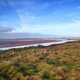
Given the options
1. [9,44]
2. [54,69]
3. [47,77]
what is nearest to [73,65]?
[54,69]

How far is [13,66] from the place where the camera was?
642 inches

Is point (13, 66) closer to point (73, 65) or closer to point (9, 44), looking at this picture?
point (73, 65)

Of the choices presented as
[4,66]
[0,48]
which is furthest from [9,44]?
[4,66]

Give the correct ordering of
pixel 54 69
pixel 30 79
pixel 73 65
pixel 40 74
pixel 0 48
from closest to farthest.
Result: 1. pixel 30 79
2. pixel 40 74
3. pixel 54 69
4. pixel 73 65
5. pixel 0 48

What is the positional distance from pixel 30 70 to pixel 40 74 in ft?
3.78

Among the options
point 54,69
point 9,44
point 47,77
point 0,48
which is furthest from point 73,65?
point 9,44

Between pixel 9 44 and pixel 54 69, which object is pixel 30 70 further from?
pixel 9 44

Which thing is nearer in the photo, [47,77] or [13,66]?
[47,77]

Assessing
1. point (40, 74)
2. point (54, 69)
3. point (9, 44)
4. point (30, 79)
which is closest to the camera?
point (30, 79)

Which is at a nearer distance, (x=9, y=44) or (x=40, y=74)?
(x=40, y=74)

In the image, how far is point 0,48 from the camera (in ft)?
99.7

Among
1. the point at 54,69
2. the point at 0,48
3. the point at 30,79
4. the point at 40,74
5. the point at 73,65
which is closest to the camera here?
the point at 30,79

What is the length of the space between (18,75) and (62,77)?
3178 millimetres

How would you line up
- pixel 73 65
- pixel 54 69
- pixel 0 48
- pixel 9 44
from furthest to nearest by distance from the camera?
pixel 9 44 → pixel 0 48 → pixel 73 65 → pixel 54 69
